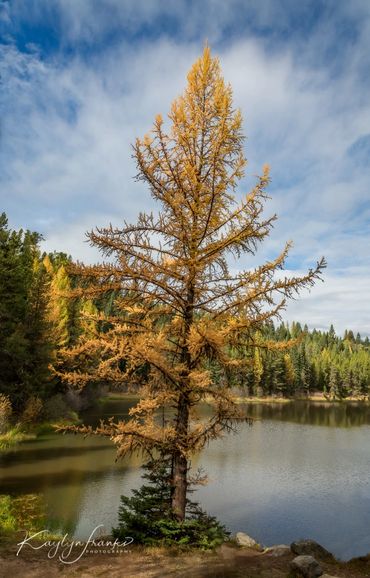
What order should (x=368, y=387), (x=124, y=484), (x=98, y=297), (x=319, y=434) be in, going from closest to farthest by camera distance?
(x=98, y=297) → (x=124, y=484) → (x=319, y=434) → (x=368, y=387)

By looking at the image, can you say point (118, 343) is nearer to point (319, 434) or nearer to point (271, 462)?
point (271, 462)

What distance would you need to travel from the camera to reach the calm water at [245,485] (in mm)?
17375

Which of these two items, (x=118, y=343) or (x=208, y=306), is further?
(x=208, y=306)

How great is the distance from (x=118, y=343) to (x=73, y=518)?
1099cm

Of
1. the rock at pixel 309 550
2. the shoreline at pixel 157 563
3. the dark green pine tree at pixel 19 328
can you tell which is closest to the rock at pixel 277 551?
the shoreline at pixel 157 563

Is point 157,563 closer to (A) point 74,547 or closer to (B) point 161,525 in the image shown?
(B) point 161,525

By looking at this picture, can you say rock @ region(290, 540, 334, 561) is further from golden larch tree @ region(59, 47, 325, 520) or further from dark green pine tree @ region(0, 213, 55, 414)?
dark green pine tree @ region(0, 213, 55, 414)

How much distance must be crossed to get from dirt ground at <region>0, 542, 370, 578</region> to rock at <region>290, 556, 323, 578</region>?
Result: 0.28 m

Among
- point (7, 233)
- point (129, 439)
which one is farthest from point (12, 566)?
point (7, 233)

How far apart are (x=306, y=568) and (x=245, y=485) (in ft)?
49.4

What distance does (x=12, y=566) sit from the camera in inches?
353

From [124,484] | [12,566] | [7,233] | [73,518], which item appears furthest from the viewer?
[7,233]

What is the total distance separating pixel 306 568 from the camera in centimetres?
916

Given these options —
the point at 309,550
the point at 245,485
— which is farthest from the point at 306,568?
the point at 245,485
